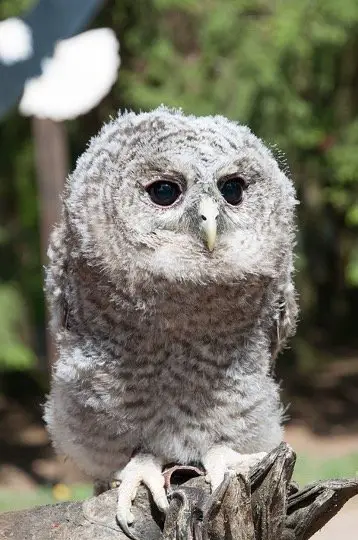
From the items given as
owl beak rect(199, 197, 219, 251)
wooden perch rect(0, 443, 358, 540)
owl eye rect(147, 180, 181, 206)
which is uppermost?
owl eye rect(147, 180, 181, 206)

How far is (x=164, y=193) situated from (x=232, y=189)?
0.46 feet

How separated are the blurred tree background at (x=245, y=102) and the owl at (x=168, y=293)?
7.94ft

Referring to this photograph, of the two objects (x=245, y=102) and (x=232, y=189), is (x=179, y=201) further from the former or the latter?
(x=245, y=102)

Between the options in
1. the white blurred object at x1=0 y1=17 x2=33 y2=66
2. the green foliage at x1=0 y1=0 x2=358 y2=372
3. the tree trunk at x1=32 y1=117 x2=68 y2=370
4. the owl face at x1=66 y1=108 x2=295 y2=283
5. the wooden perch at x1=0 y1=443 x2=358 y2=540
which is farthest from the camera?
the green foliage at x1=0 y1=0 x2=358 y2=372

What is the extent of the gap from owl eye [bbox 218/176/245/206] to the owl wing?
313 mm

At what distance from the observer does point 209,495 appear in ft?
4.79

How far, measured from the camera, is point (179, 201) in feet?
5.04

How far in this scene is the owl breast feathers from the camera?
5.05ft

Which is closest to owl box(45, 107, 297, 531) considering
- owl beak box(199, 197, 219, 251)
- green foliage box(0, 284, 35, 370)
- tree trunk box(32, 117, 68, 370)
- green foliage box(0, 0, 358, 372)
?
owl beak box(199, 197, 219, 251)

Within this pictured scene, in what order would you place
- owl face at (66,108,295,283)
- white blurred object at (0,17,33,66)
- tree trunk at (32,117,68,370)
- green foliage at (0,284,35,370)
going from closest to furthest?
owl face at (66,108,295,283) → white blurred object at (0,17,33,66) → tree trunk at (32,117,68,370) → green foliage at (0,284,35,370)

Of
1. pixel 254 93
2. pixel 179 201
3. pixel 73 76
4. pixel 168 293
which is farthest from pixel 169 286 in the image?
pixel 254 93

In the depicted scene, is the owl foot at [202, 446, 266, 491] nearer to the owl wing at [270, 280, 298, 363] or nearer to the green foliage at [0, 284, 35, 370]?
the owl wing at [270, 280, 298, 363]

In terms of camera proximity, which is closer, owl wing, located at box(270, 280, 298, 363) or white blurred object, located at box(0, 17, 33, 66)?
owl wing, located at box(270, 280, 298, 363)

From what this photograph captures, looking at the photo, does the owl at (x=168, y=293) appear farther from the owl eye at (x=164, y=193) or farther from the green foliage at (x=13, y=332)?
the green foliage at (x=13, y=332)
